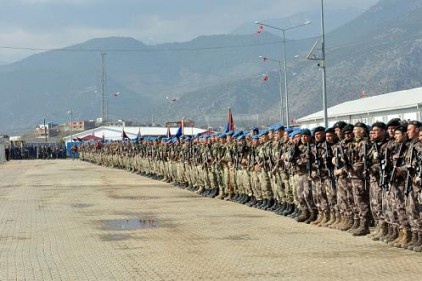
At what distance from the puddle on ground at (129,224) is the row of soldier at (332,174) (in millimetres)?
2927

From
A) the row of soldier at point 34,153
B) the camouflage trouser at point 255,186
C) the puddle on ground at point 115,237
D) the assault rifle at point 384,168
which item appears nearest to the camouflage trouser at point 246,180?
the camouflage trouser at point 255,186

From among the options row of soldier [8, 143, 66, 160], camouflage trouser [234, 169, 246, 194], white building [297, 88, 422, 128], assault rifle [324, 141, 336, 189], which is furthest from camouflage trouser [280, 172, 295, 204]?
row of soldier [8, 143, 66, 160]

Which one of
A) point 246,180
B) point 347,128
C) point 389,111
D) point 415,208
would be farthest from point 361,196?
point 389,111

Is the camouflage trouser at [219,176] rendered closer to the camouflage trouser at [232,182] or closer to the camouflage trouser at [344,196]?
the camouflage trouser at [232,182]

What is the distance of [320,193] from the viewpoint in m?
13.4

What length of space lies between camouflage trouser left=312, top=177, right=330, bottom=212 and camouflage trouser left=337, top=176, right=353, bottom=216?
0.58m

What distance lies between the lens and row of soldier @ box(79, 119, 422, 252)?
10461 millimetres

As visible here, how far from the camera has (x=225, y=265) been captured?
31.0ft

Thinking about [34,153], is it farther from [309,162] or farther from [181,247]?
[181,247]

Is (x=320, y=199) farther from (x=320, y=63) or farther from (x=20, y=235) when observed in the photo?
(x=320, y=63)

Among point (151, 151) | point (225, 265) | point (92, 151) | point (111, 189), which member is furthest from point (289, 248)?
point (92, 151)

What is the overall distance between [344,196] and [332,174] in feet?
2.03

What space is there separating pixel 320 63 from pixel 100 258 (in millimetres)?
21116

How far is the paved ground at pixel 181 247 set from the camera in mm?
8961
